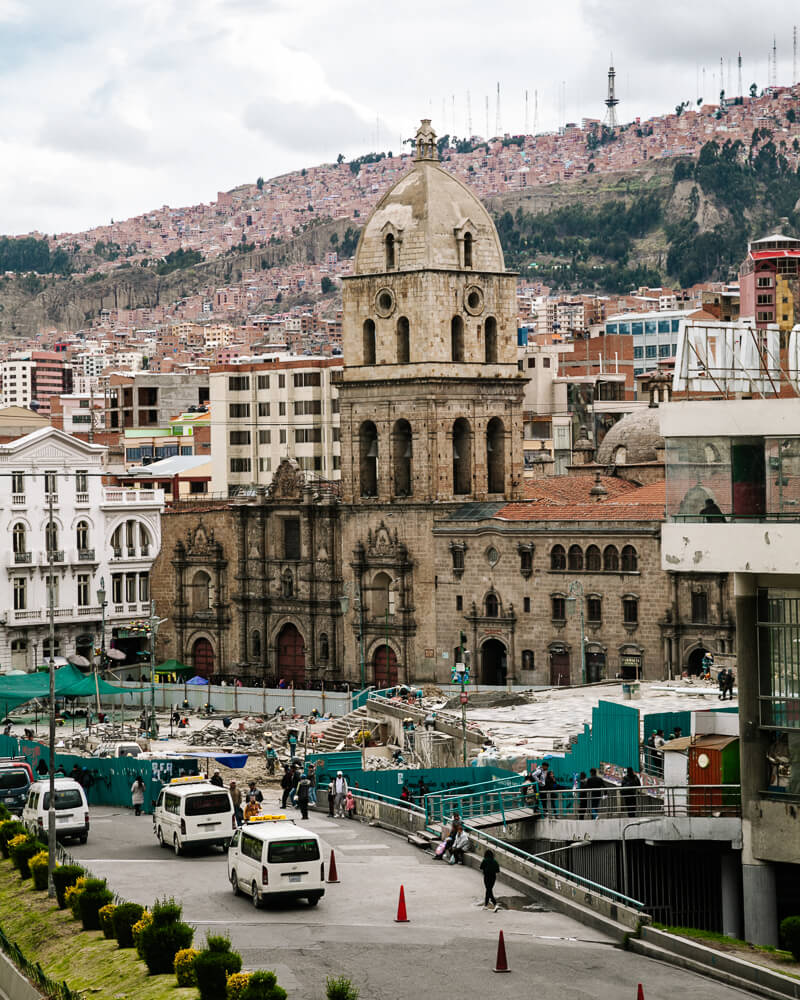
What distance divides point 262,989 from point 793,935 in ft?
30.7

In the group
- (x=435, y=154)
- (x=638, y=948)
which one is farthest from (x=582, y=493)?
(x=638, y=948)

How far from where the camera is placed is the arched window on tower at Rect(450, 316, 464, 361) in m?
85.1

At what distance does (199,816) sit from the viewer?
40750mm

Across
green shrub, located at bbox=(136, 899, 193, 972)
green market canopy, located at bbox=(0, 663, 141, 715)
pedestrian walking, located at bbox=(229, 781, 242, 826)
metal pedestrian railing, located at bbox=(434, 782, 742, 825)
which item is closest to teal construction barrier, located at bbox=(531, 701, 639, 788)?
metal pedestrian railing, located at bbox=(434, 782, 742, 825)

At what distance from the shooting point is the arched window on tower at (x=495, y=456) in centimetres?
8562

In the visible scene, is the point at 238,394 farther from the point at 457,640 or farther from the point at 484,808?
the point at 484,808

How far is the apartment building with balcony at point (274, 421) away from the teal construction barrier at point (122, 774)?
265 feet

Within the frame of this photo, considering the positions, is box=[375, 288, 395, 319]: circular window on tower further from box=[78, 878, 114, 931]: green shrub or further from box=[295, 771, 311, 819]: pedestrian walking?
box=[78, 878, 114, 931]: green shrub

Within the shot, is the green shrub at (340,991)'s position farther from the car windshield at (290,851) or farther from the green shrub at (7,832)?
the green shrub at (7,832)

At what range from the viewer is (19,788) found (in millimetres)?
48938

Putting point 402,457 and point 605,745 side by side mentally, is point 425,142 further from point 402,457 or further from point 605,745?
point 605,745

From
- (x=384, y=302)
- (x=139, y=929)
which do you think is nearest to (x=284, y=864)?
(x=139, y=929)

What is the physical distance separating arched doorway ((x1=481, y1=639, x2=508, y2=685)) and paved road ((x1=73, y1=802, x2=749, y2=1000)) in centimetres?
3931

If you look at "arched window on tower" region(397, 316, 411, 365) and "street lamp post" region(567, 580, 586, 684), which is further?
"arched window on tower" region(397, 316, 411, 365)
